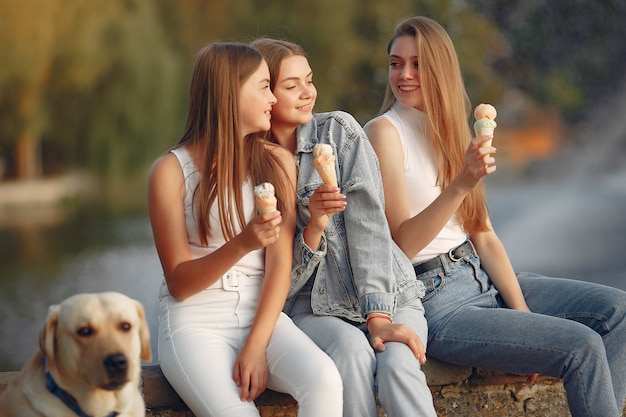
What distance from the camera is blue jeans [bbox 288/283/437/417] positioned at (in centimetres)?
229

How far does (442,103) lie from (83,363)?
135cm

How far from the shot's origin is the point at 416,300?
2.59 metres

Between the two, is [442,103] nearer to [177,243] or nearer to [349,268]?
[349,268]

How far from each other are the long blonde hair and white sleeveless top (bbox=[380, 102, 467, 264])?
0.08 feet

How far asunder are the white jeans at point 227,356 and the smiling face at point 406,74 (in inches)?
29.4

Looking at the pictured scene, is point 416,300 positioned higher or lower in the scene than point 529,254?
higher

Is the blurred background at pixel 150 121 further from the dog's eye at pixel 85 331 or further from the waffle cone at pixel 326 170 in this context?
the dog's eye at pixel 85 331

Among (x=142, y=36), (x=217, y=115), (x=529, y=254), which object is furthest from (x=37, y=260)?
(x=217, y=115)

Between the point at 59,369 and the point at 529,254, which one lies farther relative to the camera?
the point at 529,254

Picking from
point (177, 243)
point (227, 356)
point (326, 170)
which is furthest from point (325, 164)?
point (227, 356)

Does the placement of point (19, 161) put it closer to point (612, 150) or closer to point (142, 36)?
point (142, 36)

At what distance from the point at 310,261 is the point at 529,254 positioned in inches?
433

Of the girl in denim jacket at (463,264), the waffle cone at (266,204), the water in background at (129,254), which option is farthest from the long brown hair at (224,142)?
the water in background at (129,254)

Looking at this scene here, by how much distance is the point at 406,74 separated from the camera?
2.79 m
